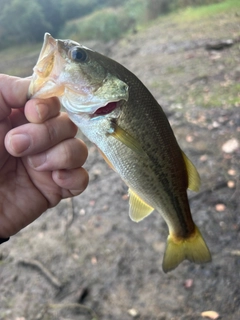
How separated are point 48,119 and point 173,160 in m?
0.61

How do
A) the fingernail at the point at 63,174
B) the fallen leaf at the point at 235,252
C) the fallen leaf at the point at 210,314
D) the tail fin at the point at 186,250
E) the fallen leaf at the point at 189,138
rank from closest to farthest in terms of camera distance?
the fingernail at the point at 63,174 < the tail fin at the point at 186,250 < the fallen leaf at the point at 210,314 < the fallen leaf at the point at 235,252 < the fallen leaf at the point at 189,138

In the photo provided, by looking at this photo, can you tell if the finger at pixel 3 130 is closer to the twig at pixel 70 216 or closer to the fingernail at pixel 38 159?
the fingernail at pixel 38 159

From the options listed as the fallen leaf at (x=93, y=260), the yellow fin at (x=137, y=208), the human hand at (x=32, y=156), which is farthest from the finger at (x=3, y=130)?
the fallen leaf at (x=93, y=260)

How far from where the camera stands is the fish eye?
146 centimetres

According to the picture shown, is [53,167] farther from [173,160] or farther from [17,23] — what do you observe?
[17,23]

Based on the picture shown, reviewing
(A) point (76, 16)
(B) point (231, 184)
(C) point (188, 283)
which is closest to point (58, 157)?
(C) point (188, 283)

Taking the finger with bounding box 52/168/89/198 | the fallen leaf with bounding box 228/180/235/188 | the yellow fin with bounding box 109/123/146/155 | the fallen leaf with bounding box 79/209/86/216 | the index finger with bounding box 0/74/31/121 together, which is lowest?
the fallen leaf with bounding box 228/180/235/188

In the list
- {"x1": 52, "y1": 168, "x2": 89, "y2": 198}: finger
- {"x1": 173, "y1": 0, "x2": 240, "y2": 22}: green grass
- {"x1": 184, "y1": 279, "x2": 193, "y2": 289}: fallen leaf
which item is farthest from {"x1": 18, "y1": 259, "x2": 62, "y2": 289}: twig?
{"x1": 173, "y1": 0, "x2": 240, "y2": 22}: green grass

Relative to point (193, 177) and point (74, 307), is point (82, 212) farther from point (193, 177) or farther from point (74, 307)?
point (193, 177)

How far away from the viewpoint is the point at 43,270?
3230 millimetres

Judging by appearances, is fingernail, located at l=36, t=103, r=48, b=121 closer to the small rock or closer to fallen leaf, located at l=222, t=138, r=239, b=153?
the small rock

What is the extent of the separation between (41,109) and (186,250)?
1109mm

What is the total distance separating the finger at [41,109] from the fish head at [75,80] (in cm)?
4

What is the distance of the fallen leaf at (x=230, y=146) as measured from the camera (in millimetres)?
4119
